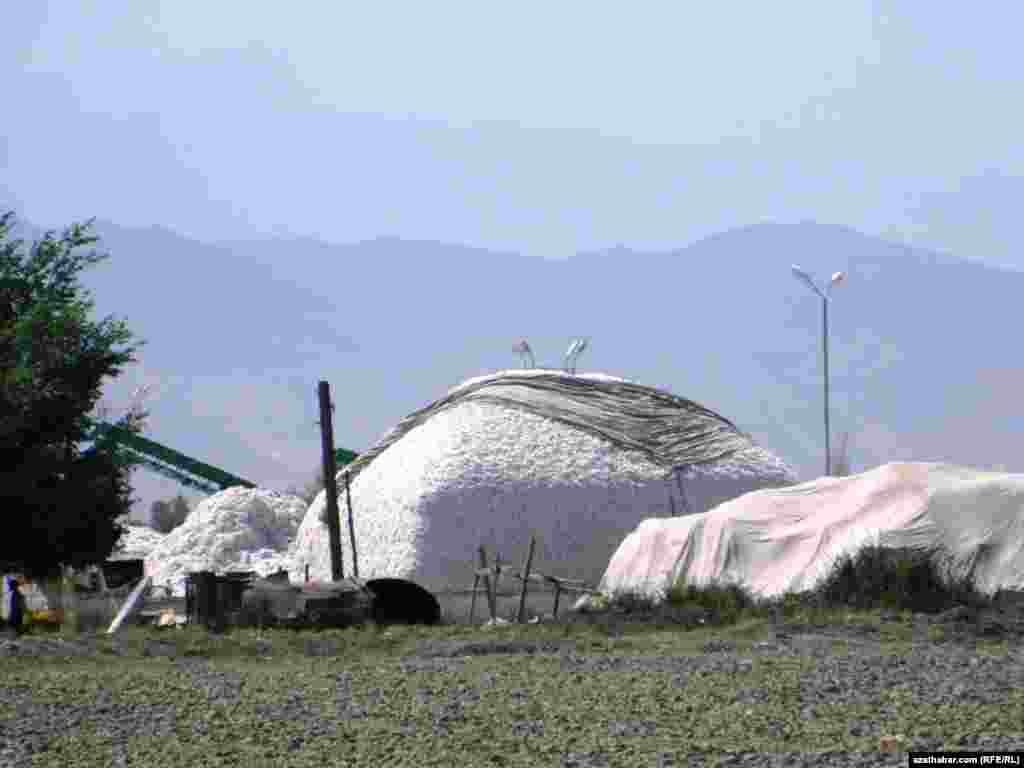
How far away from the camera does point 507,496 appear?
34.0 m

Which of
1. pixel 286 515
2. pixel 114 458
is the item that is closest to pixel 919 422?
pixel 286 515

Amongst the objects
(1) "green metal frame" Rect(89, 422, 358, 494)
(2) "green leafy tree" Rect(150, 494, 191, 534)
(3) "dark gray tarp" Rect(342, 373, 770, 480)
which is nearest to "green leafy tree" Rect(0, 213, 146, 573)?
(3) "dark gray tarp" Rect(342, 373, 770, 480)

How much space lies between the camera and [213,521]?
142ft

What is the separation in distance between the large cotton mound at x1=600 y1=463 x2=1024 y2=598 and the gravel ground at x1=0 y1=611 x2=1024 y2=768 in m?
4.03

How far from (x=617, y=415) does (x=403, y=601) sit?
11620mm

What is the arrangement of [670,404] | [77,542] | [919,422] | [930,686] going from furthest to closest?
1. [919,422]
2. [670,404]
3. [77,542]
4. [930,686]

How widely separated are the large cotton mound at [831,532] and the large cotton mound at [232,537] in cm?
1273

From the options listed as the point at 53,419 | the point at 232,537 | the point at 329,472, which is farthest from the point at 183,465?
the point at 53,419

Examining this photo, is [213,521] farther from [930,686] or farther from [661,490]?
[930,686]

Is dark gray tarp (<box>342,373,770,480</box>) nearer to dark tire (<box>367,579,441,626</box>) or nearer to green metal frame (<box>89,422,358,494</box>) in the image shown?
green metal frame (<box>89,422,358,494</box>)

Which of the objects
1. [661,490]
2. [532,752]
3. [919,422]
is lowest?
[532,752]

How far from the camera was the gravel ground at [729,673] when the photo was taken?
35.5 ft

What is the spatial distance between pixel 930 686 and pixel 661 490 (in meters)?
21.4

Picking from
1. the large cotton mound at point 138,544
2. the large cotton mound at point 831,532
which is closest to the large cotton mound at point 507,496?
the large cotton mound at point 831,532
